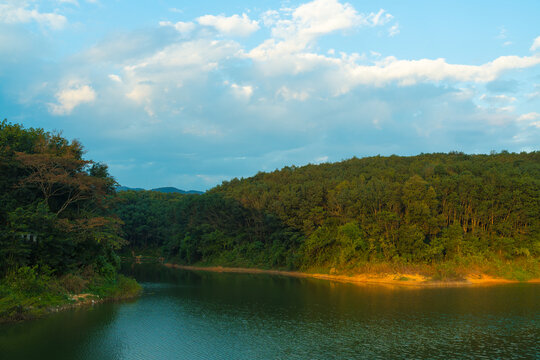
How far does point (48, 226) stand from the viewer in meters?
25.9

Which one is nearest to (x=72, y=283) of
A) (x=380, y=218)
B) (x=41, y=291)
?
(x=41, y=291)

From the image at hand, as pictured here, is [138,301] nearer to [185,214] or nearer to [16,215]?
[16,215]

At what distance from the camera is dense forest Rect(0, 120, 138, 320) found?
950 inches

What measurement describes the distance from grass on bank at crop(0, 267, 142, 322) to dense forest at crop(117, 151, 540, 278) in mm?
26693

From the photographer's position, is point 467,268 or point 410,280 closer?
point 410,280

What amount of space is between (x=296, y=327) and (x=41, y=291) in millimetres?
15660

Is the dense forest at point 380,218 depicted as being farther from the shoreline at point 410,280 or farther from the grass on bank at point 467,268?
the shoreline at point 410,280

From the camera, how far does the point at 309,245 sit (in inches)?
1971

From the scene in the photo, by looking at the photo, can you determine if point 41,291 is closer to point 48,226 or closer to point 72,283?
point 72,283

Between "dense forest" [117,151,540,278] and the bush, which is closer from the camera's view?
the bush

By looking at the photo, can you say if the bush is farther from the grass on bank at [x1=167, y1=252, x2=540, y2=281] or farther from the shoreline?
the grass on bank at [x1=167, y1=252, x2=540, y2=281]

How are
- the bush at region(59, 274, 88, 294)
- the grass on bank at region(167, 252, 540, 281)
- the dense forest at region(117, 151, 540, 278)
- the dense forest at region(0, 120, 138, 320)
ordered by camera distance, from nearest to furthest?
the dense forest at region(0, 120, 138, 320) < the bush at region(59, 274, 88, 294) < the grass on bank at region(167, 252, 540, 281) < the dense forest at region(117, 151, 540, 278)

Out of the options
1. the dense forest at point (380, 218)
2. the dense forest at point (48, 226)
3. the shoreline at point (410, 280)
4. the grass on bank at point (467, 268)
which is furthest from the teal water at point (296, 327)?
the dense forest at point (380, 218)

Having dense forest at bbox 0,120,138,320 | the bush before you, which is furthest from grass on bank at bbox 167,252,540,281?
the bush
